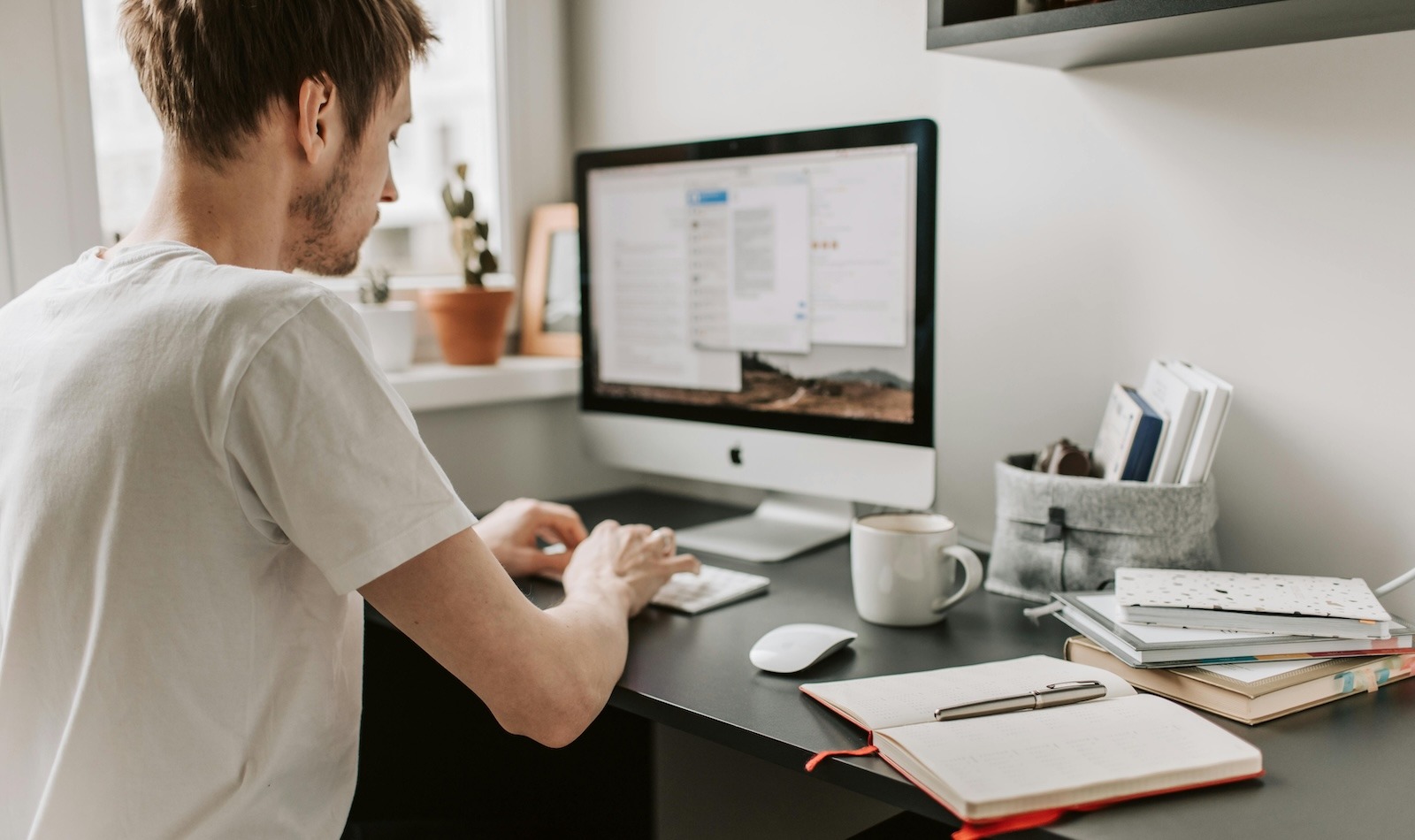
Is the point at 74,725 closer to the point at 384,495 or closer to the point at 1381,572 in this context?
the point at 384,495

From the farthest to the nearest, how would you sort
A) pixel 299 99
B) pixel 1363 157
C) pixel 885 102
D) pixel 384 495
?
1. pixel 885 102
2. pixel 1363 157
3. pixel 299 99
4. pixel 384 495

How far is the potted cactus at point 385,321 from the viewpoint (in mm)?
1645

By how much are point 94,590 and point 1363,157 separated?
3.99 feet

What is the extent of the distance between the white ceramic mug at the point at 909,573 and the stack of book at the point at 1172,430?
20cm

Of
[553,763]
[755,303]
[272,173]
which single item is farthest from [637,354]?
[272,173]

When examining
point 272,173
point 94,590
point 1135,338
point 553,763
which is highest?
point 272,173

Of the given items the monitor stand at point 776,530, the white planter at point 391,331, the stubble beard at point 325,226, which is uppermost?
the stubble beard at point 325,226

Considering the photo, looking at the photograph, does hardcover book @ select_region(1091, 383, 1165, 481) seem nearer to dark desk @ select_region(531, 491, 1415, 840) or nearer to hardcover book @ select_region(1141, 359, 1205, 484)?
hardcover book @ select_region(1141, 359, 1205, 484)

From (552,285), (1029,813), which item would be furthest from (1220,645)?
(552,285)

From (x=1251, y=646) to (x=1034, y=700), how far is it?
0.68 feet

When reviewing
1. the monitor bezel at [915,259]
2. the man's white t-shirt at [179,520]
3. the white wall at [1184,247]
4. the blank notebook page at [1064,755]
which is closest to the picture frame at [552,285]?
the monitor bezel at [915,259]

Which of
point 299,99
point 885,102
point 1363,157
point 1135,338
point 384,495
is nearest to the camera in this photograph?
point 384,495

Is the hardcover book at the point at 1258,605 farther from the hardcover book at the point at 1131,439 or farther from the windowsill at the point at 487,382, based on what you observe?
the windowsill at the point at 487,382

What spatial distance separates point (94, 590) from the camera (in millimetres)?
789
